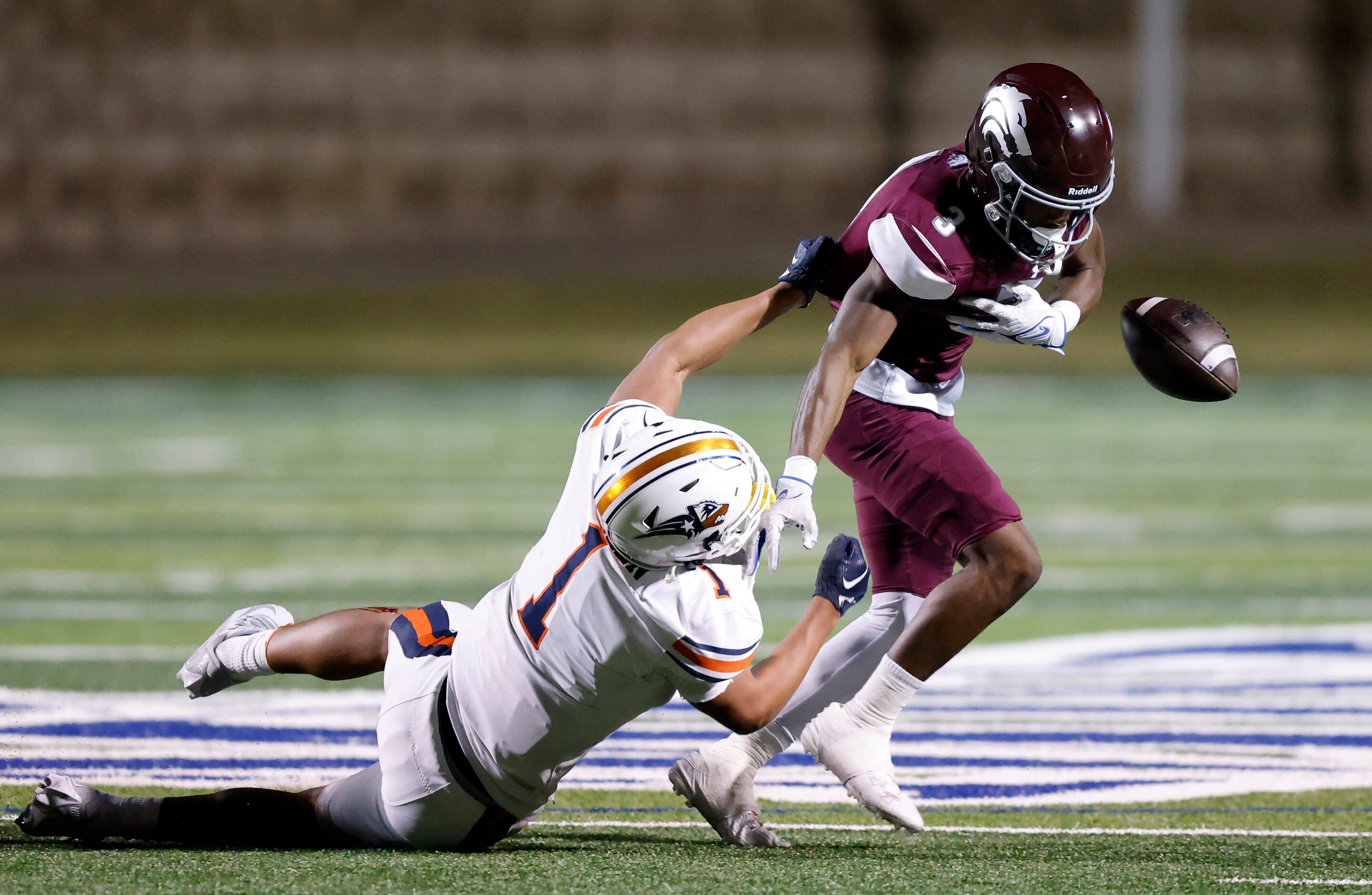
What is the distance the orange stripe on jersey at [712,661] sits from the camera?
2832 millimetres

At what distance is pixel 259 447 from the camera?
37.5 ft

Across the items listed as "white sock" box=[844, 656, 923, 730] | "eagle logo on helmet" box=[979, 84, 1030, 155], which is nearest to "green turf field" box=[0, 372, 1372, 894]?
"white sock" box=[844, 656, 923, 730]

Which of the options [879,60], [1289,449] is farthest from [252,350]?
[1289,449]

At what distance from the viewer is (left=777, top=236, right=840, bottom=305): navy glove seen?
365 centimetres

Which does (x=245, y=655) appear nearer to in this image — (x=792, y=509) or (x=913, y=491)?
(x=792, y=509)

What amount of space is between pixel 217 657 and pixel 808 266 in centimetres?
148

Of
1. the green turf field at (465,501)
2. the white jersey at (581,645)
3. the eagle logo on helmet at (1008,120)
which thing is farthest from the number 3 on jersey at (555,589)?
the green turf field at (465,501)

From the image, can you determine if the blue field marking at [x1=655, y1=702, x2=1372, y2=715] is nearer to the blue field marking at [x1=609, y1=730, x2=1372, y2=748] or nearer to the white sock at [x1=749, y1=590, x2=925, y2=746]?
the blue field marking at [x1=609, y1=730, x2=1372, y2=748]

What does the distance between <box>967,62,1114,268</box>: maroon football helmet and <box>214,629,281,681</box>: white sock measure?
68.2 inches

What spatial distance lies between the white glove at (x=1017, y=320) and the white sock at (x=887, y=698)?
744mm

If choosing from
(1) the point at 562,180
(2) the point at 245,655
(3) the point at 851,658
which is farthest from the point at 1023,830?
(1) the point at 562,180

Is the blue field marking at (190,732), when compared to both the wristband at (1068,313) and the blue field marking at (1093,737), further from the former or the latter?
the wristband at (1068,313)

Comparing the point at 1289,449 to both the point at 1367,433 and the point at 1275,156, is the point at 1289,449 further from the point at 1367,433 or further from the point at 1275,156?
the point at 1275,156

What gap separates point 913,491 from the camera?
366cm
